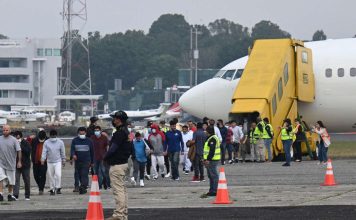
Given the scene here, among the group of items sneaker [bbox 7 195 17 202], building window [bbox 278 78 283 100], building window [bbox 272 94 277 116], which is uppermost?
building window [bbox 278 78 283 100]

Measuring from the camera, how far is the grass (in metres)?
45.7

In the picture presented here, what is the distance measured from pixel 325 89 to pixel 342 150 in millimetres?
9169

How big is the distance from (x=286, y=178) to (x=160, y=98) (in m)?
147

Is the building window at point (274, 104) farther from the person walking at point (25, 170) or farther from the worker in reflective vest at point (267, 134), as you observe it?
the person walking at point (25, 170)

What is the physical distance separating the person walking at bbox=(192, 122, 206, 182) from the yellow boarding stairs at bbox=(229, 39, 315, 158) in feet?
27.0

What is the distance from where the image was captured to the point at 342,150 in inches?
1998

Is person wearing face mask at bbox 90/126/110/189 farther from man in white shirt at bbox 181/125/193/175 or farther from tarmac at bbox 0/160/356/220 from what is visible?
man in white shirt at bbox 181/125/193/175

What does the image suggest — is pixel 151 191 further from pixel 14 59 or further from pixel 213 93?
pixel 14 59

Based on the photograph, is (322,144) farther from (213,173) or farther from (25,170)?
(25,170)

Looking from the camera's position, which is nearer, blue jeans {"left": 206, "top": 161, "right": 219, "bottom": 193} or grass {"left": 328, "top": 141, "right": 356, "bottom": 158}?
blue jeans {"left": 206, "top": 161, "right": 219, "bottom": 193}

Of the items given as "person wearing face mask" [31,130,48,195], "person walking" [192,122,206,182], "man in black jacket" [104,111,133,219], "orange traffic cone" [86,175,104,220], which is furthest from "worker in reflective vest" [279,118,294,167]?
"orange traffic cone" [86,175,104,220]

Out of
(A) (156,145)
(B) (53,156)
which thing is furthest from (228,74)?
(B) (53,156)

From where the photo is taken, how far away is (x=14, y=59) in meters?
166

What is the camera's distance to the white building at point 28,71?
542ft
